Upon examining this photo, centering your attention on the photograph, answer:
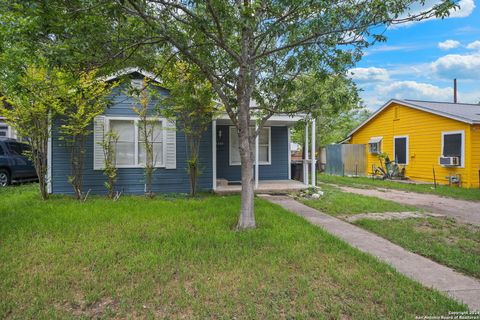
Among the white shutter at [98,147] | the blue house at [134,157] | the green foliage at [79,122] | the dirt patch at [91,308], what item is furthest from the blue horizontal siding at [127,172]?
the dirt patch at [91,308]

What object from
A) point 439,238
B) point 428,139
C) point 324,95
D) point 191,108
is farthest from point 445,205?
point 191,108

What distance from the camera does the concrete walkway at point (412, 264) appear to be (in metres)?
3.04

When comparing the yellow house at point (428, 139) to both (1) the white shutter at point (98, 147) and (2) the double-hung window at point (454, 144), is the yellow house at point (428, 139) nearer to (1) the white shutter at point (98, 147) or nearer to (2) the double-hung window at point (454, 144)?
(2) the double-hung window at point (454, 144)

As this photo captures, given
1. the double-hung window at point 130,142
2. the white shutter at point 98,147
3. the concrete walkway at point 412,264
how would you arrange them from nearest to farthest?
the concrete walkway at point 412,264 → the white shutter at point 98,147 → the double-hung window at point 130,142

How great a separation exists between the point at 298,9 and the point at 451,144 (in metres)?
11.2

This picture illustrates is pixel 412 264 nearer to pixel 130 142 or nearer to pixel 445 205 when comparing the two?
pixel 445 205

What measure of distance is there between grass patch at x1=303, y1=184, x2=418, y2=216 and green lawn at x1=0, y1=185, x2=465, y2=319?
228 cm

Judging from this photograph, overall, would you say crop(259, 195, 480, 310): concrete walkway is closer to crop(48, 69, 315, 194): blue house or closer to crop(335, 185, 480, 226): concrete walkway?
crop(335, 185, 480, 226): concrete walkway

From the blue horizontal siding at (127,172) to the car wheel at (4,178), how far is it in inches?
147

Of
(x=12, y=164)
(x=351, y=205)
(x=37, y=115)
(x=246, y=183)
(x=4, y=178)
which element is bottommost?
(x=351, y=205)

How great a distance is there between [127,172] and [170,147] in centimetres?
141

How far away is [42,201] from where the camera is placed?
24.0 ft

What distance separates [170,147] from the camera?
Result: 29.6 ft

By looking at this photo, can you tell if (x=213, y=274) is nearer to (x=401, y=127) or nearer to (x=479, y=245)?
(x=479, y=245)
